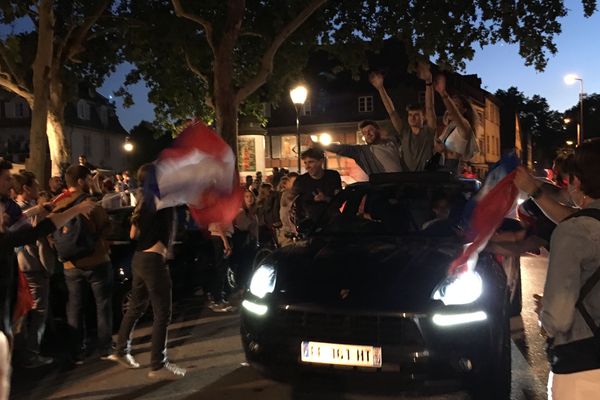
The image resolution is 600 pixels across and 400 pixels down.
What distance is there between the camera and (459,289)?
429 centimetres

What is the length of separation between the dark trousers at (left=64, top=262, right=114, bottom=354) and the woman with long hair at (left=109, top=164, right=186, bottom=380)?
51 centimetres

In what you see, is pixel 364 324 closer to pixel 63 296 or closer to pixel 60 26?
pixel 63 296

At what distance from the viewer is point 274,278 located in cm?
473

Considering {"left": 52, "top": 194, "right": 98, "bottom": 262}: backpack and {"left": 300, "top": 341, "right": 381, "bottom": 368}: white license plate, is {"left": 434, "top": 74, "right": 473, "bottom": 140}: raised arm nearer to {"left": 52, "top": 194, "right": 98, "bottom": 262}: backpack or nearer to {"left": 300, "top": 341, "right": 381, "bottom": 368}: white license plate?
{"left": 300, "top": 341, "right": 381, "bottom": 368}: white license plate

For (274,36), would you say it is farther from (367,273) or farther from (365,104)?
(365,104)

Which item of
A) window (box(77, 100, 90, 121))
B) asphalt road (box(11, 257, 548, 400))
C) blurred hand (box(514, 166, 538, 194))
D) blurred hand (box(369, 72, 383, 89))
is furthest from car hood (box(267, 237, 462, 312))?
window (box(77, 100, 90, 121))

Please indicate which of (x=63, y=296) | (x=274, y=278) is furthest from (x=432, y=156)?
(x=63, y=296)

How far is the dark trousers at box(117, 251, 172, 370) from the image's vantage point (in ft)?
17.5

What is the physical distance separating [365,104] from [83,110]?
29.0m

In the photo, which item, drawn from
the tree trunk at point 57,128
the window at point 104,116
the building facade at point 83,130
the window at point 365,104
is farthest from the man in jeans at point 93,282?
the window at point 104,116

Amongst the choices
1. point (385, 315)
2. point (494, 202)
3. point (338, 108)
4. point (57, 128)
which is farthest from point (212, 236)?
point (338, 108)

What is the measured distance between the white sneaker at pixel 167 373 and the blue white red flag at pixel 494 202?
292 cm

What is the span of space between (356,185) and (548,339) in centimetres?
374

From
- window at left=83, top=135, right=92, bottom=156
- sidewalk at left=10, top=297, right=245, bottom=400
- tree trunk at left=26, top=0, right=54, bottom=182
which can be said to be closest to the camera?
sidewalk at left=10, top=297, right=245, bottom=400
